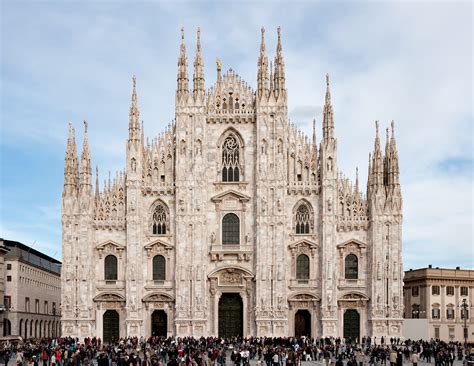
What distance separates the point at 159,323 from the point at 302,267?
41.0ft

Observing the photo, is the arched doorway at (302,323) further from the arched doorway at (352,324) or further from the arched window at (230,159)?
the arched window at (230,159)

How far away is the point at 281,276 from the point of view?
207 ft

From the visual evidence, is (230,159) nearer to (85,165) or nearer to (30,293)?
(85,165)

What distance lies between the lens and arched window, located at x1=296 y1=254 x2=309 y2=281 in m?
64.0

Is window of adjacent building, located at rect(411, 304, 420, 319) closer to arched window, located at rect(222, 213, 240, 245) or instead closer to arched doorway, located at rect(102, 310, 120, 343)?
arched window, located at rect(222, 213, 240, 245)

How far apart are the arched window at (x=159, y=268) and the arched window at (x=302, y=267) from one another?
10893 millimetres

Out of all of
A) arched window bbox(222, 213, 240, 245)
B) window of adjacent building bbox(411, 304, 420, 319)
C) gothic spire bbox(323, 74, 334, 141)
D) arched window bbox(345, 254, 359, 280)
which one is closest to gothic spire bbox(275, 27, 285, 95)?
gothic spire bbox(323, 74, 334, 141)

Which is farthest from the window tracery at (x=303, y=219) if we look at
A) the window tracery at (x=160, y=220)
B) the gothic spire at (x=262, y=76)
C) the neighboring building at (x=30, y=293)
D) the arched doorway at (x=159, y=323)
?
the neighboring building at (x=30, y=293)

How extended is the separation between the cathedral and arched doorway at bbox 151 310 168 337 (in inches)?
6.4

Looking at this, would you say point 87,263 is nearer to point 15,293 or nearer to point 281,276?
point 281,276

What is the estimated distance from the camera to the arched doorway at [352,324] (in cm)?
6338

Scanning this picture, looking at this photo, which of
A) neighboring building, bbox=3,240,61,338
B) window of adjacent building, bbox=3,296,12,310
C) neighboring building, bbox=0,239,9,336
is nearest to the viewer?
neighboring building, bbox=0,239,9,336

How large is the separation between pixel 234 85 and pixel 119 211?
14163 millimetres

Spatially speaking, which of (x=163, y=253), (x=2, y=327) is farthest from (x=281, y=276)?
(x=2, y=327)
